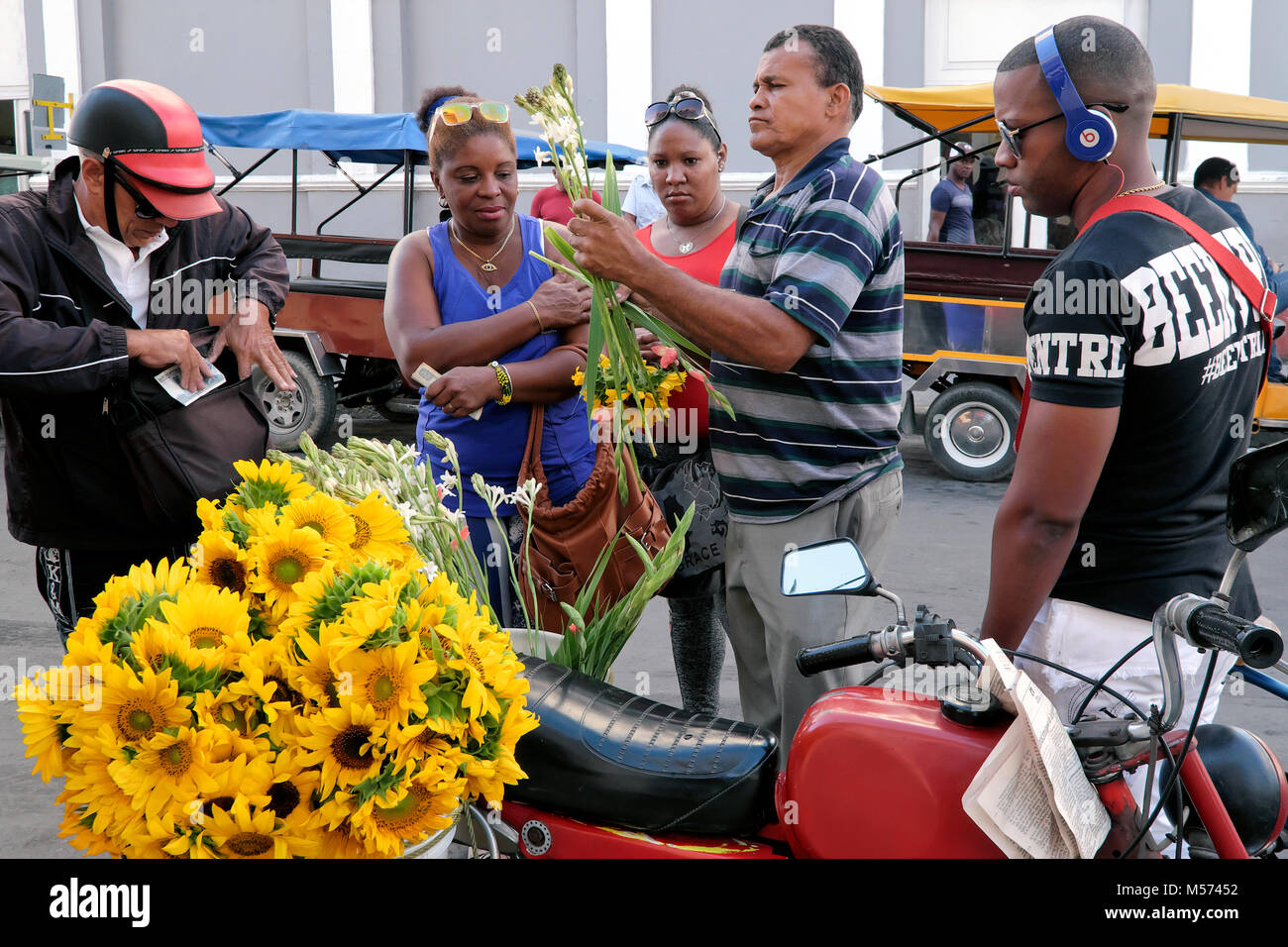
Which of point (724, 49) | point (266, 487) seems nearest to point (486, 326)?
point (266, 487)

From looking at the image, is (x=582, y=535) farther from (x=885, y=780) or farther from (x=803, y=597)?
(x=885, y=780)

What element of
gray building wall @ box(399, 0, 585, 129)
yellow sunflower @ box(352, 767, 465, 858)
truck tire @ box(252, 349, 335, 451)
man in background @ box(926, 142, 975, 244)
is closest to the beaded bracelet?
yellow sunflower @ box(352, 767, 465, 858)

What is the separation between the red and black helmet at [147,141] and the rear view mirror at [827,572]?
1.60m

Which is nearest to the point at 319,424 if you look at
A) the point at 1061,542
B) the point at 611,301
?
the point at 611,301

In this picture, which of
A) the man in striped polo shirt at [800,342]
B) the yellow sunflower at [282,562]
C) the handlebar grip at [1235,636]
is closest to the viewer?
the handlebar grip at [1235,636]

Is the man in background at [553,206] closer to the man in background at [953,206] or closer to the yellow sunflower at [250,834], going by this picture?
the yellow sunflower at [250,834]

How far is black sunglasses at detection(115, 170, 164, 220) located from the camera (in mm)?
2537

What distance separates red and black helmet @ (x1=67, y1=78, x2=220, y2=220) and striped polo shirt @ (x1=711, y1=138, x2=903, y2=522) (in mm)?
1228

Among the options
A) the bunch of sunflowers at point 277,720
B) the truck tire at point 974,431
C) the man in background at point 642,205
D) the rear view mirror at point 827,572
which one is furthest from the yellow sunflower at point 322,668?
the truck tire at point 974,431

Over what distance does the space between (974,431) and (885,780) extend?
22.1 feet

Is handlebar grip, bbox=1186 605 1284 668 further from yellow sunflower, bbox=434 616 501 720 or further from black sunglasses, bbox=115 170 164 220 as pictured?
black sunglasses, bbox=115 170 164 220

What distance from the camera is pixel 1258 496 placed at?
1.59 m

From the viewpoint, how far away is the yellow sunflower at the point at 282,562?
5.37ft
